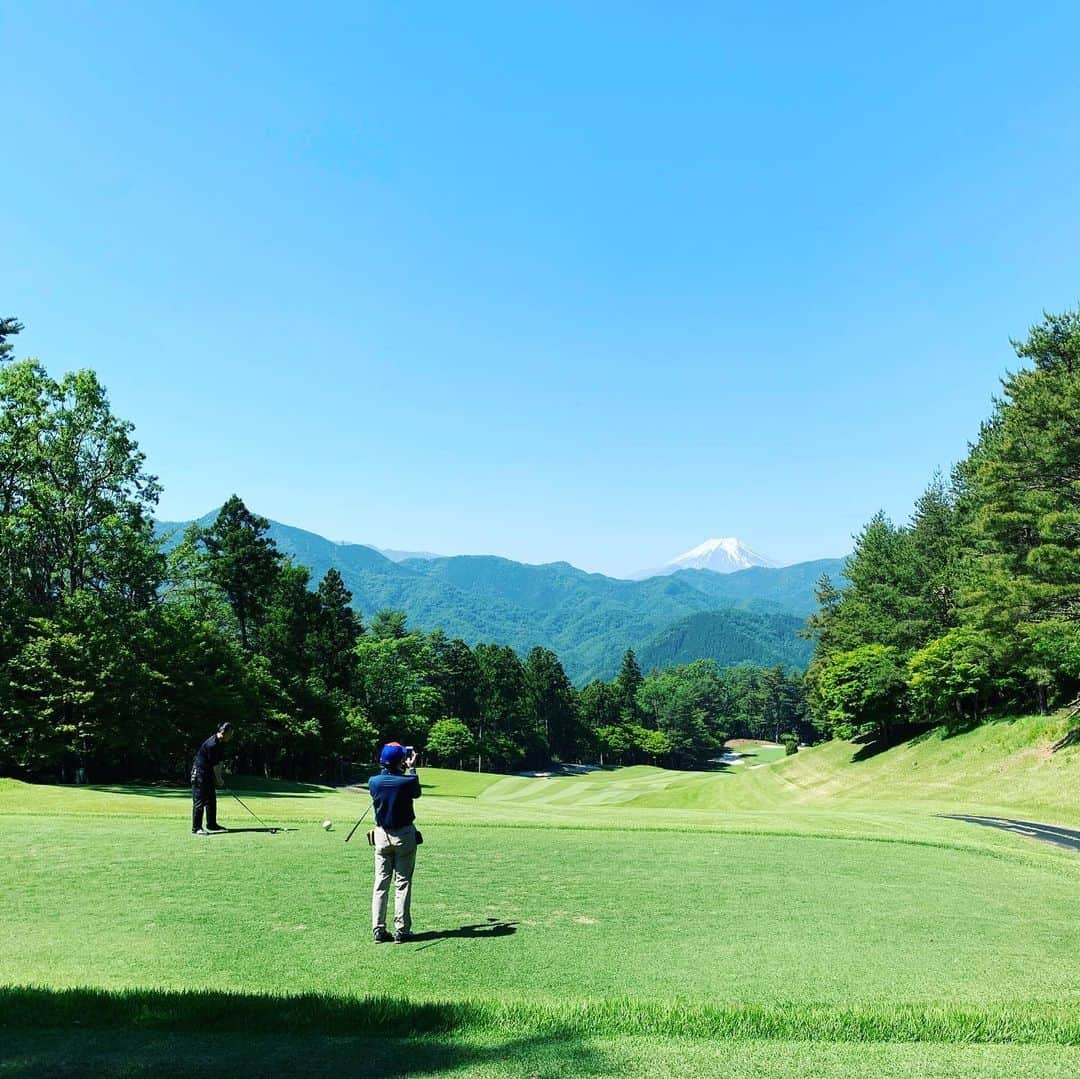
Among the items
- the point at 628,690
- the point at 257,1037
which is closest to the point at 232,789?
the point at 257,1037

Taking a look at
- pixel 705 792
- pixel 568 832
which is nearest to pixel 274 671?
pixel 705 792

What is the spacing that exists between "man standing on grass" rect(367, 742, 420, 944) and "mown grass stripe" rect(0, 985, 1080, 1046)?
2.17 m

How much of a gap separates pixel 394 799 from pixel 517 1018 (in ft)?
11.7

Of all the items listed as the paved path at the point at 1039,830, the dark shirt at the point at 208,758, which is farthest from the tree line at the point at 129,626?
the paved path at the point at 1039,830

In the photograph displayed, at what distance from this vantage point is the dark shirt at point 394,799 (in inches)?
361

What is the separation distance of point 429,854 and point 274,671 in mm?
49625

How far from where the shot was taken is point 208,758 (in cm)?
1571

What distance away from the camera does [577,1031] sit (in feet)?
19.3

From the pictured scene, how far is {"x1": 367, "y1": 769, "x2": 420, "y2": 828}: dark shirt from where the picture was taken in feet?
30.1

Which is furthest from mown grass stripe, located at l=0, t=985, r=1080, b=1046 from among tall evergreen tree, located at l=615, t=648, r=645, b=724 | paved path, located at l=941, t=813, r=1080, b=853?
tall evergreen tree, located at l=615, t=648, r=645, b=724

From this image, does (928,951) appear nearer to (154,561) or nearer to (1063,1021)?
(1063,1021)

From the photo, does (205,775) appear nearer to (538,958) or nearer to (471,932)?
(471,932)

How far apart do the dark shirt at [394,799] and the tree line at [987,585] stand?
35722 mm

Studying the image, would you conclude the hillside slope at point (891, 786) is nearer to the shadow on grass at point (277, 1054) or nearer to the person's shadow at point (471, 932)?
the person's shadow at point (471, 932)
